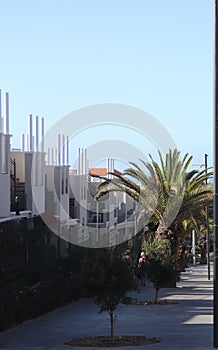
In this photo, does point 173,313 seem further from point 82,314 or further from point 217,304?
point 217,304

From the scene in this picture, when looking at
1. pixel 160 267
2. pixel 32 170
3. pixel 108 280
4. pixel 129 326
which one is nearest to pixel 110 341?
pixel 108 280

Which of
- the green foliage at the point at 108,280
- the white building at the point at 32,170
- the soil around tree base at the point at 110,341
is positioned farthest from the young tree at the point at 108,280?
the white building at the point at 32,170

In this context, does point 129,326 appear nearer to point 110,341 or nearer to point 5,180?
point 110,341

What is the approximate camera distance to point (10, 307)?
22172 mm

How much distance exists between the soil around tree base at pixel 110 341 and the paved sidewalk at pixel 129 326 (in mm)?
310

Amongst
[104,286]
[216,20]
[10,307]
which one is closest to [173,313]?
[10,307]

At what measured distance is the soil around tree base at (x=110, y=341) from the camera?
18.3 meters

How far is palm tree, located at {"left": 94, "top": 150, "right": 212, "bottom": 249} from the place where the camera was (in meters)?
39.2

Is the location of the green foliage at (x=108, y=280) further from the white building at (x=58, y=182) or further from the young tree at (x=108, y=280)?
the white building at (x=58, y=182)

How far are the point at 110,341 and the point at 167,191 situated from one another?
20743 millimetres

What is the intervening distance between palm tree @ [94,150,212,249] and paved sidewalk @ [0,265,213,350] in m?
7.29

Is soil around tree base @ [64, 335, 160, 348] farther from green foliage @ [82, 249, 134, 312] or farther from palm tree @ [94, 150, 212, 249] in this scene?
palm tree @ [94, 150, 212, 249]

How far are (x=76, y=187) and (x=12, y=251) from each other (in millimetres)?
39205

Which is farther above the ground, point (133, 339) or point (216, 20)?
point (216, 20)
